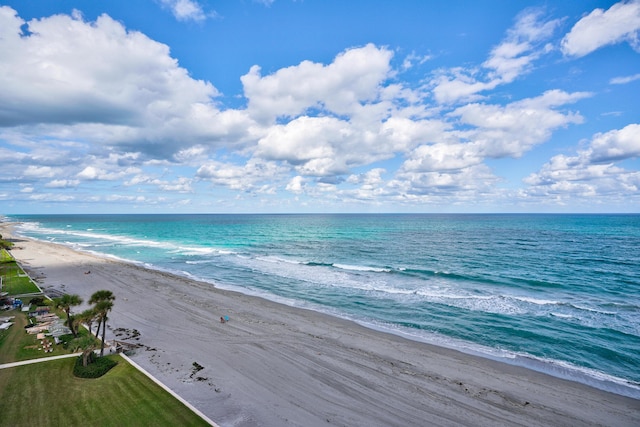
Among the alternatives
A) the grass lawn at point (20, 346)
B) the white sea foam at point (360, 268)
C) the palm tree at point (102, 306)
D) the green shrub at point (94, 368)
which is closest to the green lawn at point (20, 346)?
the grass lawn at point (20, 346)

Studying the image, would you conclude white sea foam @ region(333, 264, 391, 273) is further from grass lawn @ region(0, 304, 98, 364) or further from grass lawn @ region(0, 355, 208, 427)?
grass lawn @ region(0, 355, 208, 427)

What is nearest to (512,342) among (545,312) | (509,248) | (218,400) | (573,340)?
(573,340)

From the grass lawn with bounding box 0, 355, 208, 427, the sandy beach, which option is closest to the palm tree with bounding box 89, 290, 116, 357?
the grass lawn with bounding box 0, 355, 208, 427

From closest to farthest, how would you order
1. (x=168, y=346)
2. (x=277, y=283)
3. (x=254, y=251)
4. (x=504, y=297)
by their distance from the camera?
(x=168, y=346)
(x=504, y=297)
(x=277, y=283)
(x=254, y=251)

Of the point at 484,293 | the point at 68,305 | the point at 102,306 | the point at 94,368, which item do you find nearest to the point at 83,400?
the point at 94,368

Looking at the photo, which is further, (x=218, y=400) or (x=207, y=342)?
(x=207, y=342)

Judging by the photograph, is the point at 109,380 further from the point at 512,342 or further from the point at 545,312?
the point at 545,312

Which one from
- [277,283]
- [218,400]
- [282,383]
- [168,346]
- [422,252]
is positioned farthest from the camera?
[422,252]
